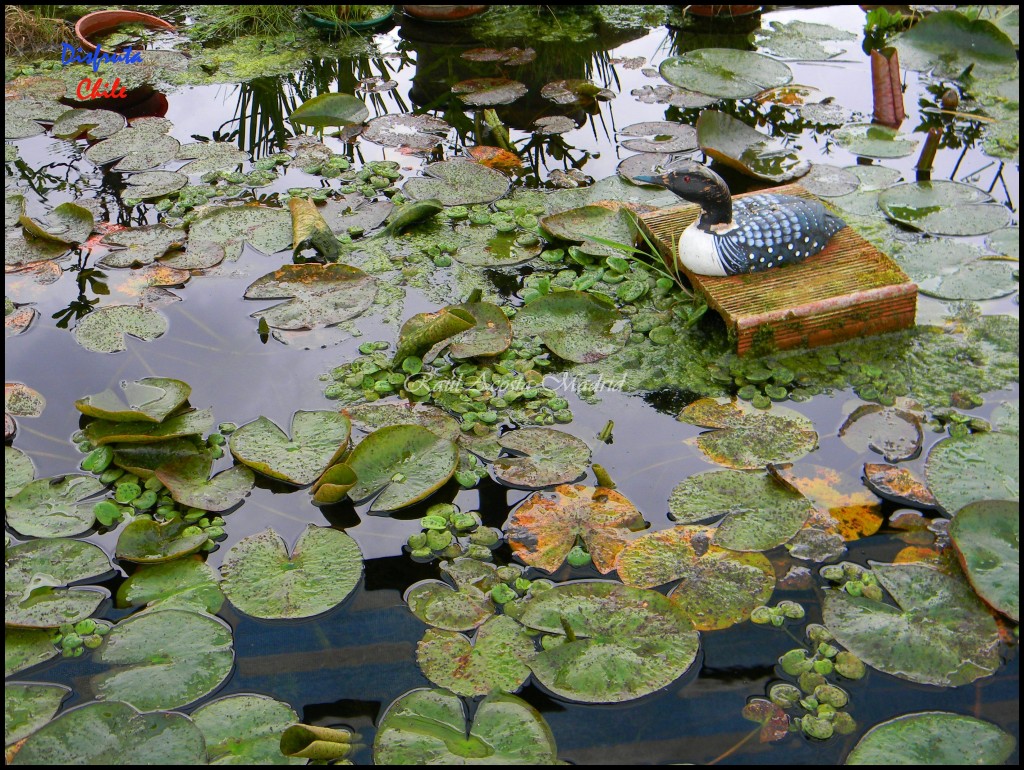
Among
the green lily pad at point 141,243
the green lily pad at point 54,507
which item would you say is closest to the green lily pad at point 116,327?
the green lily pad at point 141,243

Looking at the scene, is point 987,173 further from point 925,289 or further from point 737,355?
point 737,355

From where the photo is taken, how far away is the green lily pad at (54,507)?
9.66 feet

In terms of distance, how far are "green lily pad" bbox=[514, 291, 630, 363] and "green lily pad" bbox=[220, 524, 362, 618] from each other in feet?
3.92

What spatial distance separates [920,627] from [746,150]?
9.47ft

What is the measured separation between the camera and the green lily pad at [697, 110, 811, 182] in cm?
456

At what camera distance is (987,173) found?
4.59m

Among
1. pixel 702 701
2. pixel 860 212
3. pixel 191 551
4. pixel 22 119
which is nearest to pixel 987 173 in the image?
pixel 860 212

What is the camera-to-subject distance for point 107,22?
20.7 ft

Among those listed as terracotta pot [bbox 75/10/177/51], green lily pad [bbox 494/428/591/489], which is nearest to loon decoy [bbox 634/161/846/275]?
green lily pad [bbox 494/428/591/489]

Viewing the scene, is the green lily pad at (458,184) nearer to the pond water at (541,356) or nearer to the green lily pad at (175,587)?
the pond water at (541,356)

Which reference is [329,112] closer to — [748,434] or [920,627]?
[748,434]

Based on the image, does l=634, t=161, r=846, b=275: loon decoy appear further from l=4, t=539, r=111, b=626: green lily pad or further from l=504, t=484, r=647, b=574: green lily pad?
l=4, t=539, r=111, b=626: green lily pad

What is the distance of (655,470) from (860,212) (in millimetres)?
1941

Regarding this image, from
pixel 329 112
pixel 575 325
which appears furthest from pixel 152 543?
pixel 329 112
